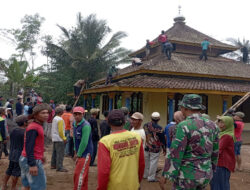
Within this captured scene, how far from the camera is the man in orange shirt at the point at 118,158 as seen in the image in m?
2.46

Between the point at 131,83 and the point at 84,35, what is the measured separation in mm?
11980

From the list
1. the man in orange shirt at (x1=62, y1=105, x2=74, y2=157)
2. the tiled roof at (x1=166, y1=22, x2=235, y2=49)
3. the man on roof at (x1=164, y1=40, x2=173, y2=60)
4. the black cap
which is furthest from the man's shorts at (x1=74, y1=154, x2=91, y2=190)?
the tiled roof at (x1=166, y1=22, x2=235, y2=49)

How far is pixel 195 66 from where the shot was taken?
15883 millimetres

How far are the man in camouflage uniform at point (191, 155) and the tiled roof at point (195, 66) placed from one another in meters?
11.1

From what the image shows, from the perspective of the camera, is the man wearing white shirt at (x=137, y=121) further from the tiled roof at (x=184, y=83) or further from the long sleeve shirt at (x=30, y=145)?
the tiled roof at (x=184, y=83)

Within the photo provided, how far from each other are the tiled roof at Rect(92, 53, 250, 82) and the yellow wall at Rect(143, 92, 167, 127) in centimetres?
145

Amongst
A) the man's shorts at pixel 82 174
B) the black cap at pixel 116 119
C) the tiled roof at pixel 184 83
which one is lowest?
the man's shorts at pixel 82 174

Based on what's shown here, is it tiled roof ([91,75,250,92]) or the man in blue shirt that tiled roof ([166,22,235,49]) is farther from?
tiled roof ([91,75,250,92])

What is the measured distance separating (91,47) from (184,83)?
1114 cm

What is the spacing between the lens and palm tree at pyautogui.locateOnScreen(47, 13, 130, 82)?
2211 centimetres

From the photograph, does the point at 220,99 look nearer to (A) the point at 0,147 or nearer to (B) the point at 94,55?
(B) the point at 94,55

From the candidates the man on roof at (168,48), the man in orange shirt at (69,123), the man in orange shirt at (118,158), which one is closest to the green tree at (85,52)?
the man on roof at (168,48)

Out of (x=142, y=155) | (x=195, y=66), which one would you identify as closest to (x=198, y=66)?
(x=195, y=66)

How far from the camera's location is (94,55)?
21.0 m
